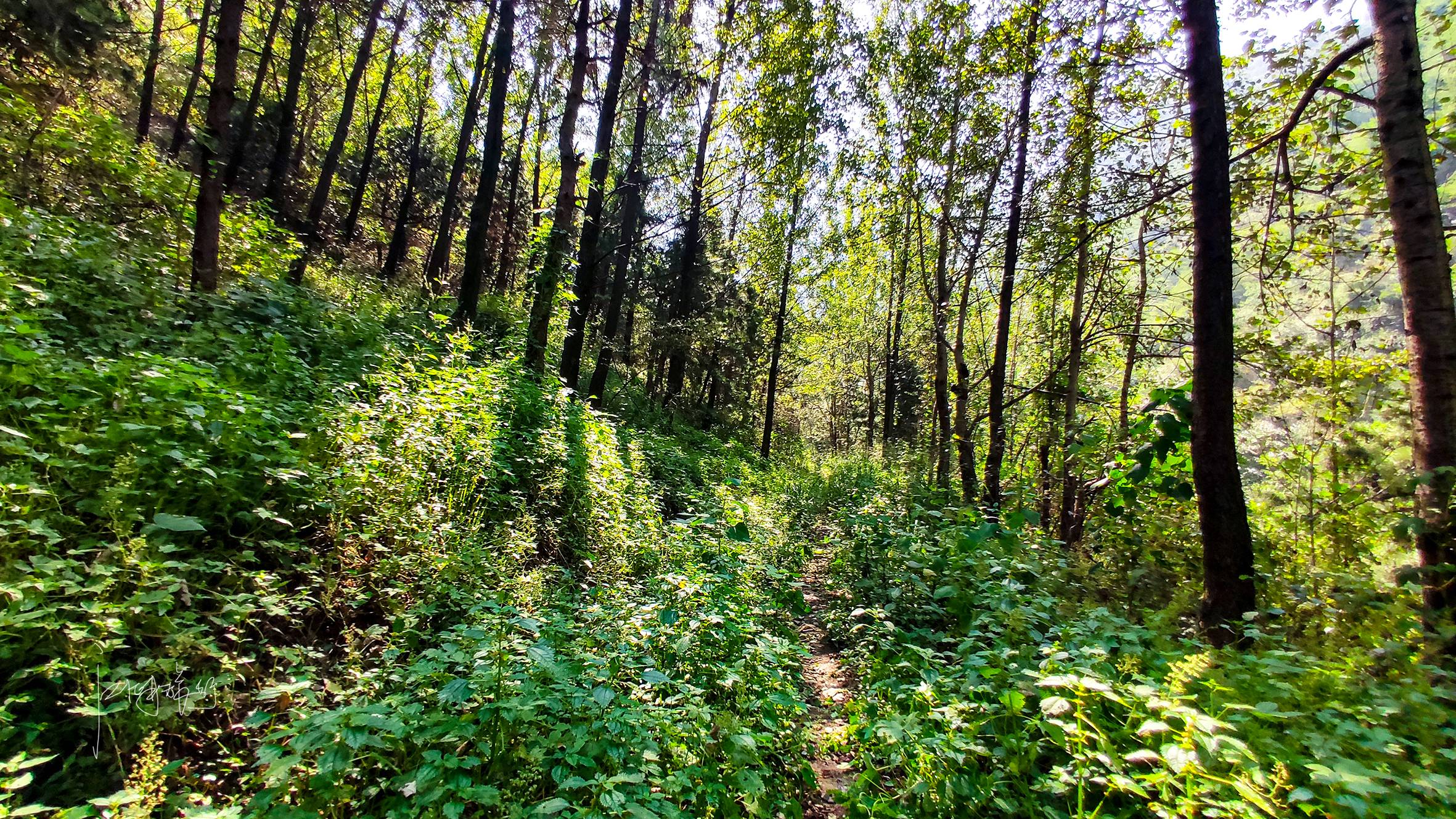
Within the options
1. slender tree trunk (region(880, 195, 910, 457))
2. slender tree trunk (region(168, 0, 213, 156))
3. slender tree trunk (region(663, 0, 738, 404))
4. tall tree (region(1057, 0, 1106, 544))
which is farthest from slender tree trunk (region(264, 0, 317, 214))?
slender tree trunk (region(880, 195, 910, 457))

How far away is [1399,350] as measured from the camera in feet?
17.4

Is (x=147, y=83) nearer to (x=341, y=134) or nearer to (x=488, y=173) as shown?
(x=341, y=134)

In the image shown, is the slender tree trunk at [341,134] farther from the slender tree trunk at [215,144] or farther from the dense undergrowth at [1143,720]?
the dense undergrowth at [1143,720]

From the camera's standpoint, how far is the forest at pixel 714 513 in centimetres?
228

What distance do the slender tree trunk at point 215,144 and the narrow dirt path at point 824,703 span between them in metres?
8.05

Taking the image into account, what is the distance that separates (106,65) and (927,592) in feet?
44.0

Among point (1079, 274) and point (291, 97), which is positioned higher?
point (291, 97)

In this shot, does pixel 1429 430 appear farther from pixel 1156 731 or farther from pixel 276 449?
pixel 276 449

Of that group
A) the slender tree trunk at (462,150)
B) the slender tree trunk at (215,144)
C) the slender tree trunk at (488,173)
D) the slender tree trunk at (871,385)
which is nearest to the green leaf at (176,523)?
the slender tree trunk at (215,144)

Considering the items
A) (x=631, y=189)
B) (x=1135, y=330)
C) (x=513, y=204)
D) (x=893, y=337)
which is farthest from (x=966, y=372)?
(x=513, y=204)

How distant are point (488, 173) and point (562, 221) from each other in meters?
2.54

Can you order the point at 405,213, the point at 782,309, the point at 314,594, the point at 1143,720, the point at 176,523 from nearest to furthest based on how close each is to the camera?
the point at 1143,720 → the point at 176,523 → the point at 314,594 → the point at 405,213 → the point at 782,309

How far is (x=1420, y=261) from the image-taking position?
140 inches

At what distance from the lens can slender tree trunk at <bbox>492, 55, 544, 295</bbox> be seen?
17781 millimetres
